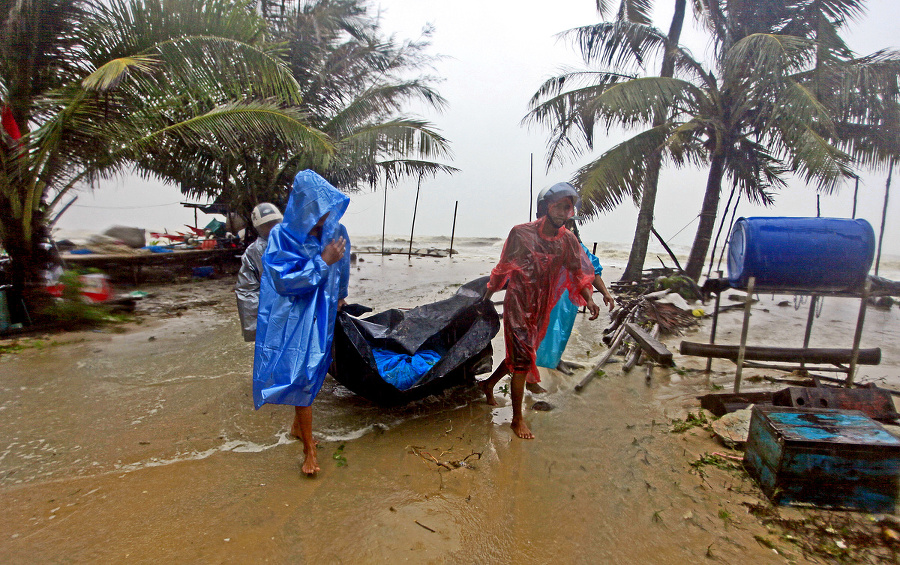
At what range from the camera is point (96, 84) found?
14.8 ft

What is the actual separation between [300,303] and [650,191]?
930 centimetres

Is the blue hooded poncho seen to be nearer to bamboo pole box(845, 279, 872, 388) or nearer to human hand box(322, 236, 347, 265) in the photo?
human hand box(322, 236, 347, 265)

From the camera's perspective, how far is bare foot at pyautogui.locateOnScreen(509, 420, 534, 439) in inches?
125

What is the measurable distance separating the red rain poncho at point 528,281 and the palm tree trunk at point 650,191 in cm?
654

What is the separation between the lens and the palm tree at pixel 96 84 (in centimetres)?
491

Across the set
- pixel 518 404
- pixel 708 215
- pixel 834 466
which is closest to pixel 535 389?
pixel 518 404

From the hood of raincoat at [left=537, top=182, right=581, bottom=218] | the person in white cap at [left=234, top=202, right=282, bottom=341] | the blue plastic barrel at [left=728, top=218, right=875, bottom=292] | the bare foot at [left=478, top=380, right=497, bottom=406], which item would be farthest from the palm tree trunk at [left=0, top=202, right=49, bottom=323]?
the blue plastic barrel at [left=728, top=218, right=875, bottom=292]

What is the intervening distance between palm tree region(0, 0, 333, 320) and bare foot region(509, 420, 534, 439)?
475 centimetres

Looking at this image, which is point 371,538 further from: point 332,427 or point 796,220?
point 796,220

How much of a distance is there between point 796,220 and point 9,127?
7943mm

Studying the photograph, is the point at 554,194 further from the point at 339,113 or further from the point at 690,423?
the point at 339,113

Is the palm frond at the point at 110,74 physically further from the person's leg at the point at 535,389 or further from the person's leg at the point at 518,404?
the person's leg at the point at 535,389

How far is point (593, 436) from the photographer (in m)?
3.24

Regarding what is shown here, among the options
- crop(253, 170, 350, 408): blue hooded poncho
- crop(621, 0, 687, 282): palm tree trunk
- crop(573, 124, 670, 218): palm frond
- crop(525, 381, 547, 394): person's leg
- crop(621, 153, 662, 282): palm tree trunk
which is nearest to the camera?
crop(253, 170, 350, 408): blue hooded poncho
